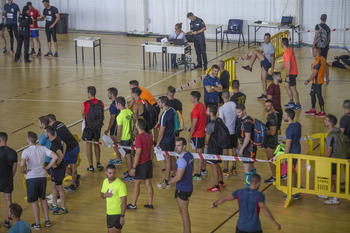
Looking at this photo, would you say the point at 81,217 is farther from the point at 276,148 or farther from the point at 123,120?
the point at 276,148

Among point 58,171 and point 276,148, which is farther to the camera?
point 276,148

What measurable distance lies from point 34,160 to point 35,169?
159 millimetres

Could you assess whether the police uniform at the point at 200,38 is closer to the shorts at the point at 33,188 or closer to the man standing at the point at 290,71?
the man standing at the point at 290,71

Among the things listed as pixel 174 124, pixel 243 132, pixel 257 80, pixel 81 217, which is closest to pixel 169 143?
pixel 174 124

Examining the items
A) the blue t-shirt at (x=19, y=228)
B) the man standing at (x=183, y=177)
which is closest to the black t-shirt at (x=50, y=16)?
the man standing at (x=183, y=177)

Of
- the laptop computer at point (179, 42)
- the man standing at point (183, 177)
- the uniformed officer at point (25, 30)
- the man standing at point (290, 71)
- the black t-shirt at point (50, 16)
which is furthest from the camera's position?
the black t-shirt at point (50, 16)

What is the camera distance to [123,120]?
37.9 feet

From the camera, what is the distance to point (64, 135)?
10.9 metres

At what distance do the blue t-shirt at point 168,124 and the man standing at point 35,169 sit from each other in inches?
92.6

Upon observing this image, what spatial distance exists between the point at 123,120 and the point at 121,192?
3.01m

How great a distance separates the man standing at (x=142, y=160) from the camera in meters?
9.99

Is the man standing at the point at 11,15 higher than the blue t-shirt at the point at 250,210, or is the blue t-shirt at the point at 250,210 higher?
the man standing at the point at 11,15

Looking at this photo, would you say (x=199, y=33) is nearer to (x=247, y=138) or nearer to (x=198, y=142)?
(x=198, y=142)

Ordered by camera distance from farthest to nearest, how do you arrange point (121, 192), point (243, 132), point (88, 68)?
point (88, 68) → point (243, 132) → point (121, 192)
